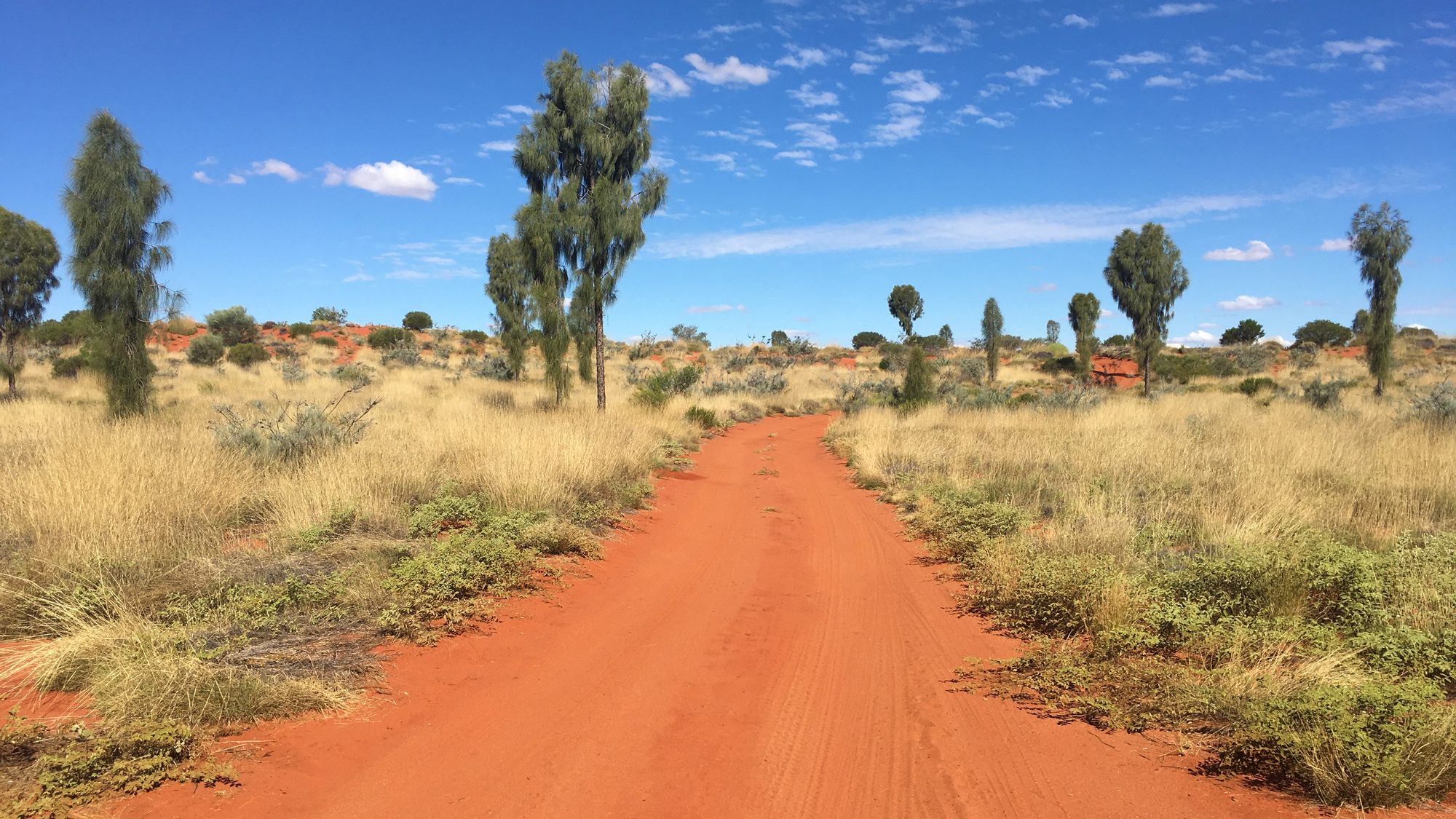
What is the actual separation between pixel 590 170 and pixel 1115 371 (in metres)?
37.4

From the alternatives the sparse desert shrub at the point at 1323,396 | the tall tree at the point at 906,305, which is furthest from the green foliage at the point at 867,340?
the sparse desert shrub at the point at 1323,396

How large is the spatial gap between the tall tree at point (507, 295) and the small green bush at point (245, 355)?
16.6 meters

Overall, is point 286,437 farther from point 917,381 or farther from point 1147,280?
point 1147,280

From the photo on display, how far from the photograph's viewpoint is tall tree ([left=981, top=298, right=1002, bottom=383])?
4050 cm

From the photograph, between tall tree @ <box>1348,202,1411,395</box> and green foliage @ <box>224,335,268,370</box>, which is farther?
green foliage @ <box>224,335,268,370</box>

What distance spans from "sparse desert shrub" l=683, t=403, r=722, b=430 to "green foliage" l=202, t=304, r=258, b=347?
4045cm

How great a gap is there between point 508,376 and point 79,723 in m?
27.2

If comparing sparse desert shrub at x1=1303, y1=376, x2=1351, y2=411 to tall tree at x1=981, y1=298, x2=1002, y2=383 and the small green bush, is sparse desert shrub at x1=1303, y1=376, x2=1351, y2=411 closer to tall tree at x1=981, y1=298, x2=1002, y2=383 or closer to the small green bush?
tall tree at x1=981, y1=298, x2=1002, y2=383

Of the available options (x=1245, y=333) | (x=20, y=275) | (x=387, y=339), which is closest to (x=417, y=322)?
(x=387, y=339)

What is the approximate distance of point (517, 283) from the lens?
1069 inches

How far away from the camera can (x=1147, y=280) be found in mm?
26219

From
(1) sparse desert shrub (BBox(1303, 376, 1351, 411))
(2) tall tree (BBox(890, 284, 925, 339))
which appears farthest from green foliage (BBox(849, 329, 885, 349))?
(1) sparse desert shrub (BBox(1303, 376, 1351, 411))

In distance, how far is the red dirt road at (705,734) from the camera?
3297mm

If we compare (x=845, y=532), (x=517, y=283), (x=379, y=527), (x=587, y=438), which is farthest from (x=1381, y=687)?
(x=517, y=283)
